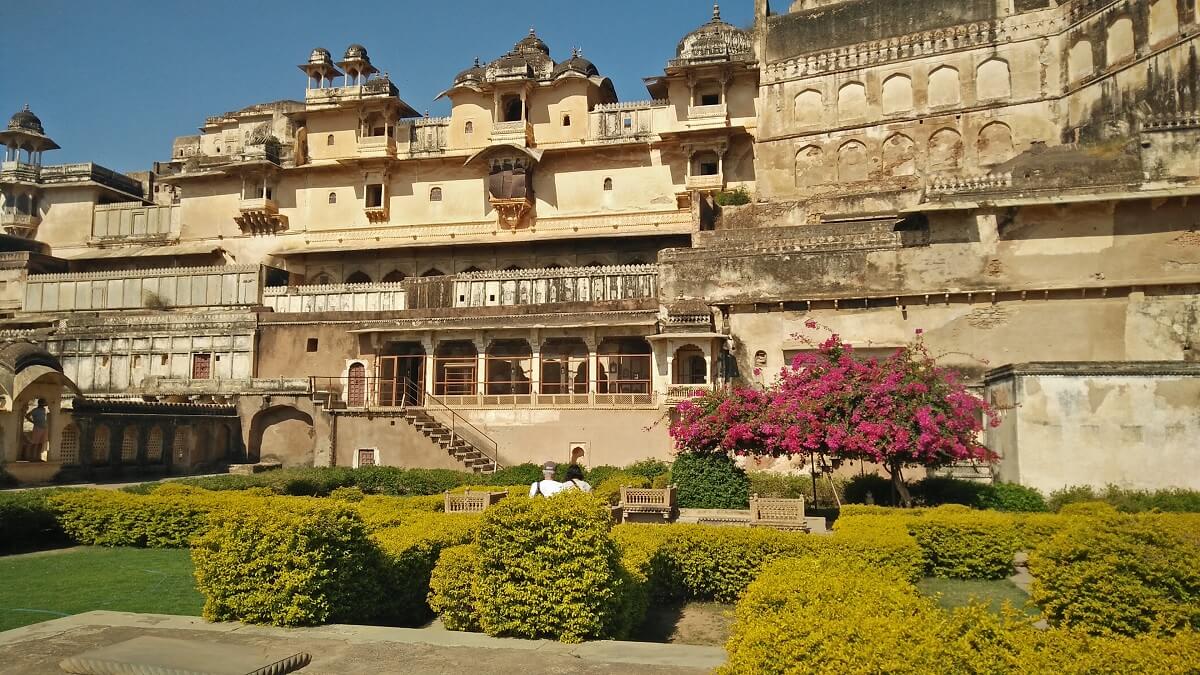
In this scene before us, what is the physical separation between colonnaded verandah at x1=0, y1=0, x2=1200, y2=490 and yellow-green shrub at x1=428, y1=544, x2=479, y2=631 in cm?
1520

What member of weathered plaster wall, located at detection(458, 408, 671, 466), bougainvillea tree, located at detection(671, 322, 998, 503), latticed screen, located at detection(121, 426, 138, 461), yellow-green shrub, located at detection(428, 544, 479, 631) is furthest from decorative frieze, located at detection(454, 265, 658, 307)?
yellow-green shrub, located at detection(428, 544, 479, 631)

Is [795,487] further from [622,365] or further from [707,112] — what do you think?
[707,112]

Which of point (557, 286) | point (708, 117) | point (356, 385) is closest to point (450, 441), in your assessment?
point (356, 385)

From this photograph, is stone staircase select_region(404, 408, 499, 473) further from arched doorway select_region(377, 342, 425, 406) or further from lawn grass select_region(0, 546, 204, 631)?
lawn grass select_region(0, 546, 204, 631)

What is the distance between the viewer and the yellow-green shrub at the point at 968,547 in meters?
13.3

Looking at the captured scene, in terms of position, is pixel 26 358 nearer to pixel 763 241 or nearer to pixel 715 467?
pixel 715 467

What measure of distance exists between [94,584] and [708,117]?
1206 inches

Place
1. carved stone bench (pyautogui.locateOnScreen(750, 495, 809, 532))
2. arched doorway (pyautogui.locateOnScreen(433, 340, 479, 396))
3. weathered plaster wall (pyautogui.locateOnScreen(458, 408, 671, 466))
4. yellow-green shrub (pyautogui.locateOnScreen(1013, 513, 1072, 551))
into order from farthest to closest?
arched doorway (pyautogui.locateOnScreen(433, 340, 479, 396)), weathered plaster wall (pyautogui.locateOnScreen(458, 408, 671, 466)), carved stone bench (pyautogui.locateOnScreen(750, 495, 809, 532)), yellow-green shrub (pyautogui.locateOnScreen(1013, 513, 1072, 551))

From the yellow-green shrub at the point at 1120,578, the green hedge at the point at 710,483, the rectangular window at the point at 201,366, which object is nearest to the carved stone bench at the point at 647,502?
the green hedge at the point at 710,483

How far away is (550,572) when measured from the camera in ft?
26.8

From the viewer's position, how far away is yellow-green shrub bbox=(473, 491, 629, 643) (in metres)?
8.01

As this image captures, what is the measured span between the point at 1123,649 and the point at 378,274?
38.6 m

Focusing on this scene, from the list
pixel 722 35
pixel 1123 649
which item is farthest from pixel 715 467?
pixel 722 35

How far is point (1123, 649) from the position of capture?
5.34 meters
